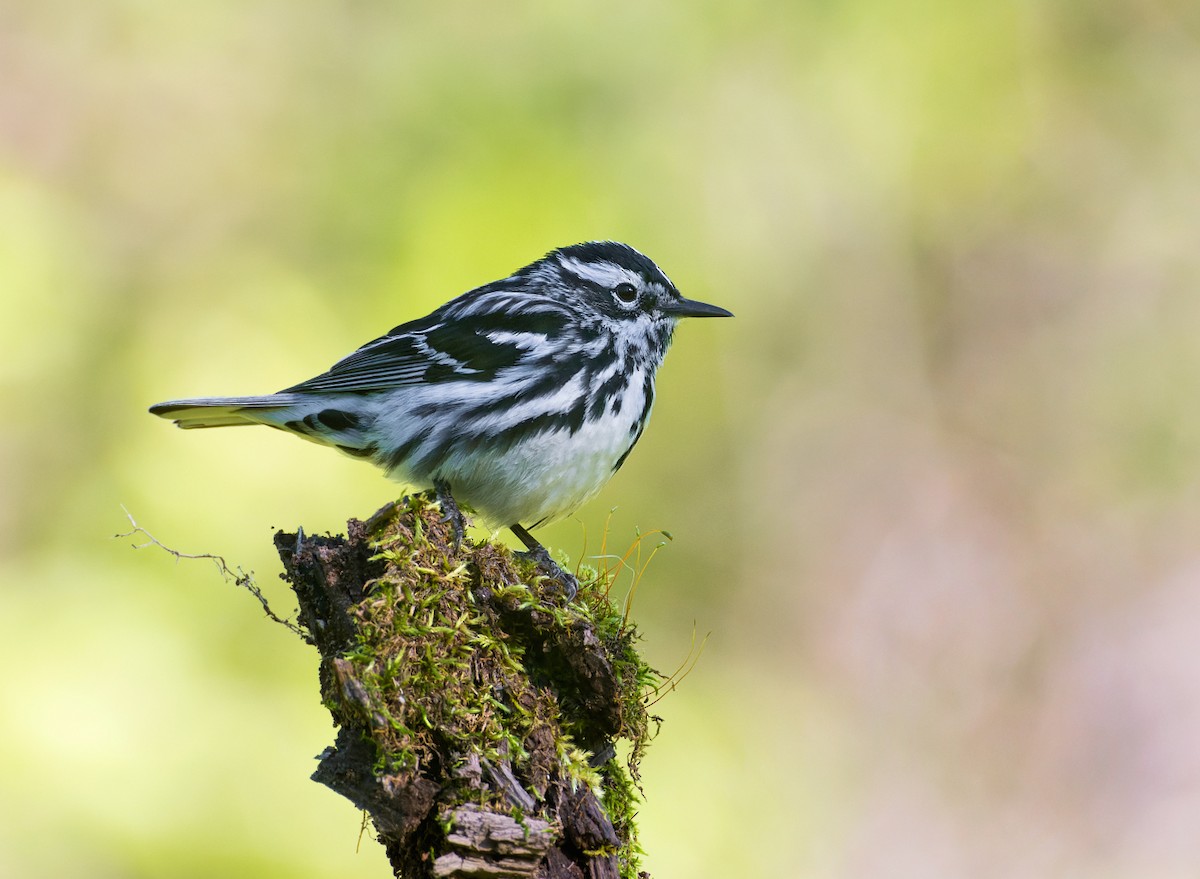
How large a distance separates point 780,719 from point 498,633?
5855 mm

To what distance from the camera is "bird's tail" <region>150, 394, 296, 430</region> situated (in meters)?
5.55

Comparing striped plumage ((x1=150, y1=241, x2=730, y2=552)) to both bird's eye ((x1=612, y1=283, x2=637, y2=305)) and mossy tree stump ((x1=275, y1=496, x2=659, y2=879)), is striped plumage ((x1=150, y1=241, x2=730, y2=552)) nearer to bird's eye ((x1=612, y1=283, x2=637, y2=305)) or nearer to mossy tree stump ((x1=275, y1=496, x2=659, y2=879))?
bird's eye ((x1=612, y1=283, x2=637, y2=305))

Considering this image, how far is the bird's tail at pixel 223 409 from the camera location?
555 centimetres

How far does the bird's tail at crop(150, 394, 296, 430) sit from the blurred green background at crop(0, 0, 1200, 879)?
2025 mm

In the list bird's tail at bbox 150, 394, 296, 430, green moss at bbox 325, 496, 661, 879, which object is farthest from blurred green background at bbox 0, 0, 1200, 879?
green moss at bbox 325, 496, 661, 879

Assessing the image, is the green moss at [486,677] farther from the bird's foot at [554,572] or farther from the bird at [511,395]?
the bird at [511,395]

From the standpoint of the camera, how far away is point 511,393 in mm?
5277

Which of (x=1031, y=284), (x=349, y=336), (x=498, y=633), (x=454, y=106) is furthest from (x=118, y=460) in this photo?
(x=1031, y=284)

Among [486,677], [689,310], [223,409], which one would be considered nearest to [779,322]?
[689,310]

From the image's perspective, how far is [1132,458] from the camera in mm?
10250

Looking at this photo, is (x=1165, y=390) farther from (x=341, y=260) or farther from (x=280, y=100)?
(x=280, y=100)

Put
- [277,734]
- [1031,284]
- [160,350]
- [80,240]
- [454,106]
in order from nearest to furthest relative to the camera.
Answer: [277,734], [160,350], [80,240], [454,106], [1031,284]

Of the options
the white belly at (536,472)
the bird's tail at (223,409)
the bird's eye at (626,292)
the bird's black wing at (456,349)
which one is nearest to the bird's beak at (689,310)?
the bird's eye at (626,292)

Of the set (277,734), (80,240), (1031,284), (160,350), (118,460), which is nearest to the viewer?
(277,734)
